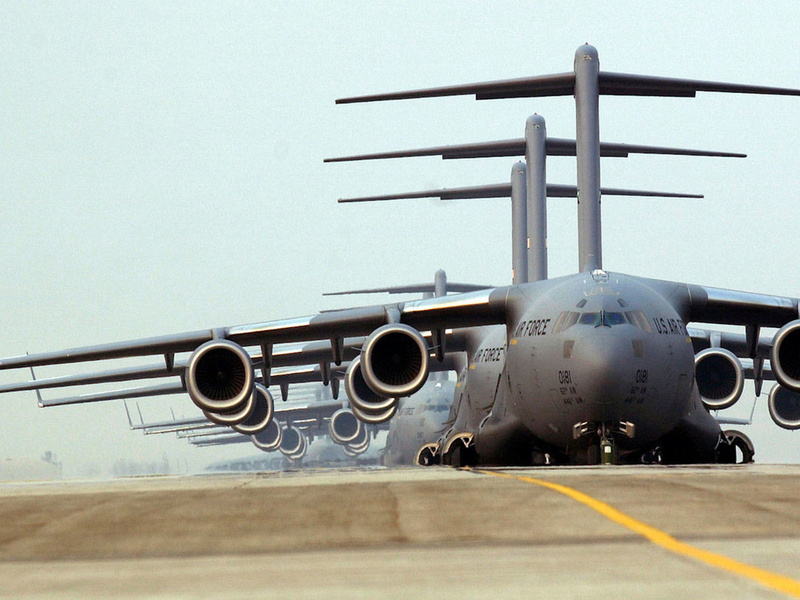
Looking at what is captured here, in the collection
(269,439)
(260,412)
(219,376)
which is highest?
(219,376)

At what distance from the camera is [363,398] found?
67.8 ft

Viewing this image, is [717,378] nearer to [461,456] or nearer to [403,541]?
[461,456]

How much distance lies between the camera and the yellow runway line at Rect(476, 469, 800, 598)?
12.0 feet

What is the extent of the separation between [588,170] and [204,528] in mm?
14077

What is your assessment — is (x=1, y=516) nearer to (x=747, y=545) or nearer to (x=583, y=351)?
(x=747, y=545)

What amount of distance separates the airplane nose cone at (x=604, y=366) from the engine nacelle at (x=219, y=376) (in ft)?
16.3

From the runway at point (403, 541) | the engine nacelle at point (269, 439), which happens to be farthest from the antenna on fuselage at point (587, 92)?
the engine nacelle at point (269, 439)

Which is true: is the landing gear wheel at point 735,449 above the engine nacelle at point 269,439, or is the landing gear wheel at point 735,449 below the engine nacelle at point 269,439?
above

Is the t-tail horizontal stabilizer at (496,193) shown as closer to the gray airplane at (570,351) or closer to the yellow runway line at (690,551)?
the gray airplane at (570,351)

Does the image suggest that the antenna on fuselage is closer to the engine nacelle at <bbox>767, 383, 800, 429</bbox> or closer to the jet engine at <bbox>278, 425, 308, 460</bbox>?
the engine nacelle at <bbox>767, 383, 800, 429</bbox>

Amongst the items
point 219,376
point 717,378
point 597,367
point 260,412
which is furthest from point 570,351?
point 260,412

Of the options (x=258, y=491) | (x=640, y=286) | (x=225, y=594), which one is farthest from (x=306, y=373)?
(x=225, y=594)

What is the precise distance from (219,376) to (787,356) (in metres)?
8.34

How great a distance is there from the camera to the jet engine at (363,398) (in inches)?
774
